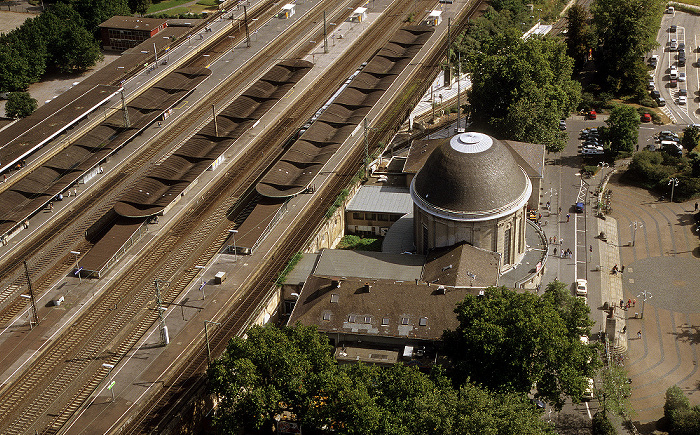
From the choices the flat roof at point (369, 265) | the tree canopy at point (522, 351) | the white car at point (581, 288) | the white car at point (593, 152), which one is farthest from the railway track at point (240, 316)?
the white car at point (581, 288)

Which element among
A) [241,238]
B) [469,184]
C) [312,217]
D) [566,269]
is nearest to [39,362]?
[241,238]

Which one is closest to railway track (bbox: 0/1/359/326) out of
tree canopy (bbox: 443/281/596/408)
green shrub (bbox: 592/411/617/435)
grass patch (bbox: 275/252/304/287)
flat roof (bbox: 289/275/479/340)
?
grass patch (bbox: 275/252/304/287)

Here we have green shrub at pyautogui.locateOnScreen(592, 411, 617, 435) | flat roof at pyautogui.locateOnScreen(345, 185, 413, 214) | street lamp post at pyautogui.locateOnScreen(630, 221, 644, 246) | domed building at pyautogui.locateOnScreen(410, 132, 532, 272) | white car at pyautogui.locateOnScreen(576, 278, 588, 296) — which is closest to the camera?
green shrub at pyautogui.locateOnScreen(592, 411, 617, 435)

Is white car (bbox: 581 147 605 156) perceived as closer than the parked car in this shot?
No

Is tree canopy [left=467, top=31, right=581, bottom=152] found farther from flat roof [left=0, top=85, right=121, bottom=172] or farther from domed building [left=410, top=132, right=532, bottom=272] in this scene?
flat roof [left=0, top=85, right=121, bottom=172]

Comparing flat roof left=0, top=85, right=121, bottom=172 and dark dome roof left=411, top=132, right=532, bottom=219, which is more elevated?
dark dome roof left=411, top=132, right=532, bottom=219

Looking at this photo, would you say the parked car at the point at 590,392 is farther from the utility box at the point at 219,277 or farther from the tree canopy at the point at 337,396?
the utility box at the point at 219,277

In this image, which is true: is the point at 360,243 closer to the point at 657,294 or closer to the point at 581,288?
the point at 581,288

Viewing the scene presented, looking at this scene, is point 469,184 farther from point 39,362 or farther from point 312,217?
point 39,362
